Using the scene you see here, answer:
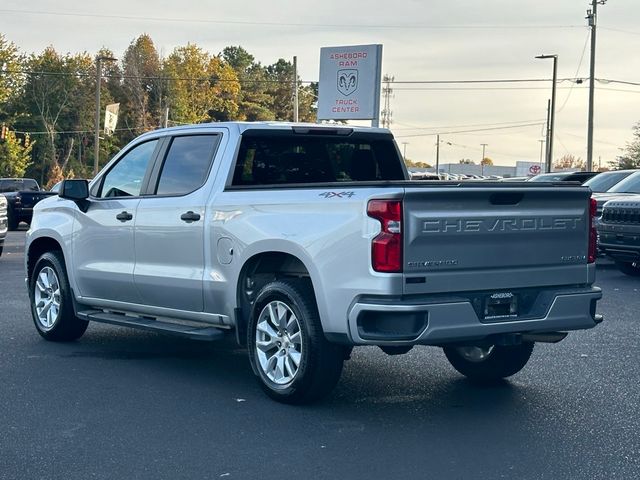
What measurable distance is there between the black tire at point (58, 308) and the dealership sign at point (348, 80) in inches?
1354

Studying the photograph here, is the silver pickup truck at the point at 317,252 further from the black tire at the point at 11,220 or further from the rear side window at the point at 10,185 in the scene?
the rear side window at the point at 10,185

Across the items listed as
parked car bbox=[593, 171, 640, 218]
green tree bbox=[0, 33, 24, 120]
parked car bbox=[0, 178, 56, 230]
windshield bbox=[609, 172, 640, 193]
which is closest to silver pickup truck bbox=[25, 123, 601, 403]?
parked car bbox=[593, 171, 640, 218]

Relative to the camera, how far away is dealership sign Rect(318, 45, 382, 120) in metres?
44.0

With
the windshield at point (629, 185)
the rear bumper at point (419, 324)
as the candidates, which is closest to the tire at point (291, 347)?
the rear bumper at point (419, 324)

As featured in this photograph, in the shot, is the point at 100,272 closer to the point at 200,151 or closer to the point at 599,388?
the point at 200,151

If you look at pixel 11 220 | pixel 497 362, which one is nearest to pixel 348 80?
pixel 11 220

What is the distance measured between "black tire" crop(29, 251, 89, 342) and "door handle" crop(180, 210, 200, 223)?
2049 millimetres

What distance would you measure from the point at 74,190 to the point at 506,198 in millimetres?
4144

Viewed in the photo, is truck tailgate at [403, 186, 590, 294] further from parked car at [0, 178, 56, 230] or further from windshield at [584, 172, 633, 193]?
parked car at [0, 178, 56, 230]

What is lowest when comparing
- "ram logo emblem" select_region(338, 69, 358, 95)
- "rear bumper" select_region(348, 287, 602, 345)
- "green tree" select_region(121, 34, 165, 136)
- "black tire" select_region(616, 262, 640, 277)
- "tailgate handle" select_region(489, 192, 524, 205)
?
"black tire" select_region(616, 262, 640, 277)

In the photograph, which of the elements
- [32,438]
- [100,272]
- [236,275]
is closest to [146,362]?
[100,272]

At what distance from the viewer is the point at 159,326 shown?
808cm

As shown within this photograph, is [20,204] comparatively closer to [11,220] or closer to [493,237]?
[11,220]

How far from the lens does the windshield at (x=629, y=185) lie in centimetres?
1798
